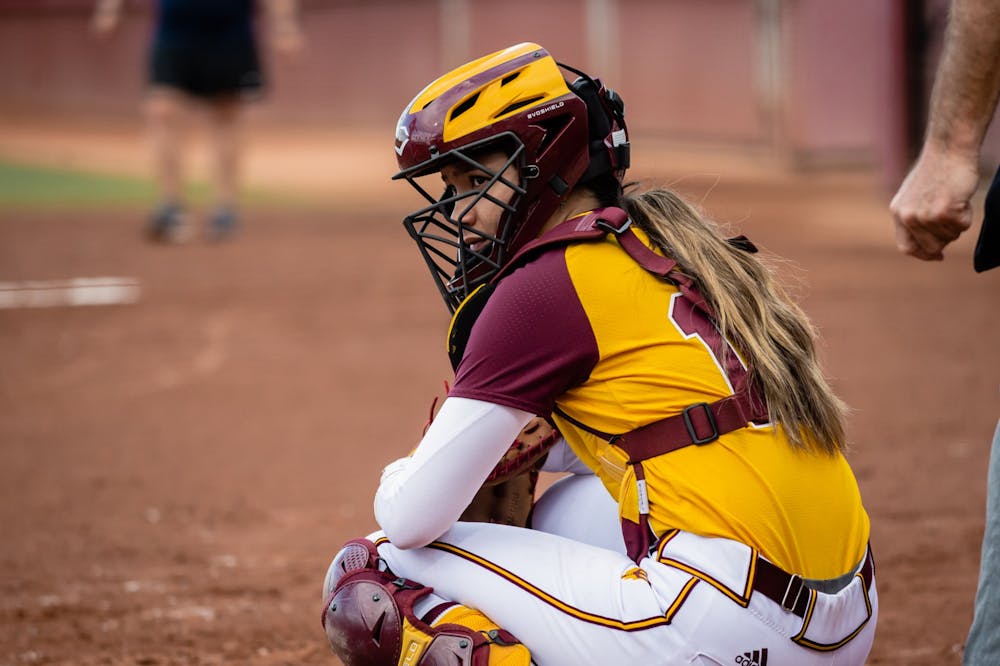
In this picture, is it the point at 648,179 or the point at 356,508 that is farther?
the point at 356,508

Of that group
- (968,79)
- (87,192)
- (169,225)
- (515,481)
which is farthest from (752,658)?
(87,192)

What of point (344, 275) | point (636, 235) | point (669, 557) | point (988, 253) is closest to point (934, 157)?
point (988, 253)

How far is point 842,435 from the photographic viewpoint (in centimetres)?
257

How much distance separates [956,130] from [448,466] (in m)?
1.07

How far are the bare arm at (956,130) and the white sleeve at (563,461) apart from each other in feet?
3.39

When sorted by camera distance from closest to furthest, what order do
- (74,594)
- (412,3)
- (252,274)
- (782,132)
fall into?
(74,594), (252,274), (782,132), (412,3)

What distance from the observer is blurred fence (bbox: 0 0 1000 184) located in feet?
48.0

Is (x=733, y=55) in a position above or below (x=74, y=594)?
below

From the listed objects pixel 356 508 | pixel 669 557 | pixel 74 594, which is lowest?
pixel 356 508

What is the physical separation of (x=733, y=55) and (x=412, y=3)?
212 inches

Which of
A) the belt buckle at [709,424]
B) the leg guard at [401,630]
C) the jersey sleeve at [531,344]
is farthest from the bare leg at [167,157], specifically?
the belt buckle at [709,424]

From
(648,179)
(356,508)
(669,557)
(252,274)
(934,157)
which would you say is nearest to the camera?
(934,157)

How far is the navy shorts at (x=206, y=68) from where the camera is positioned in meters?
10.1

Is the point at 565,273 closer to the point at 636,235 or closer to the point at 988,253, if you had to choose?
the point at 636,235
